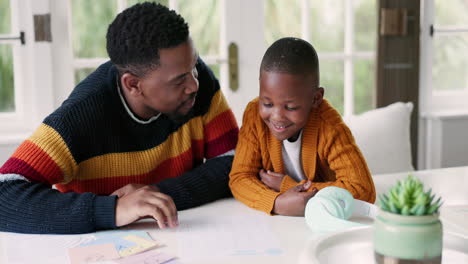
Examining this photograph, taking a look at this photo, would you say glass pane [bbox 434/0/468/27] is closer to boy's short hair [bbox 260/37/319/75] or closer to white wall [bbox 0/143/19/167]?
boy's short hair [bbox 260/37/319/75]

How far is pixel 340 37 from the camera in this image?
332 cm

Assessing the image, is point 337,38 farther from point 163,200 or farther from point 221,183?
point 163,200

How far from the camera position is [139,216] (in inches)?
56.0

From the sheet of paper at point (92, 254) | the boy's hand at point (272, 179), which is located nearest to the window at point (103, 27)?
the boy's hand at point (272, 179)

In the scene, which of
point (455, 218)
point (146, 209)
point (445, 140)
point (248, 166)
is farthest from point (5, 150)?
point (445, 140)

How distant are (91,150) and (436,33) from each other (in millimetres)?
2288

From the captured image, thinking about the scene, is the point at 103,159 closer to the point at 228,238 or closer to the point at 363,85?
the point at 228,238

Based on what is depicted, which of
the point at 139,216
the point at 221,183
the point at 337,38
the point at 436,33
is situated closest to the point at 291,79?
the point at 221,183

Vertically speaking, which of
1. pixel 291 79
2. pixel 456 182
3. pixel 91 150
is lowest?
pixel 456 182

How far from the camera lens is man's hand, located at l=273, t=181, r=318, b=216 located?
1486mm

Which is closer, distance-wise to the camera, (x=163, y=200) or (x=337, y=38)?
(x=163, y=200)

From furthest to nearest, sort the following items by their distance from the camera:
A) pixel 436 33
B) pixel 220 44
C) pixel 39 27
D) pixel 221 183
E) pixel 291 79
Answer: pixel 436 33, pixel 220 44, pixel 39 27, pixel 221 183, pixel 291 79

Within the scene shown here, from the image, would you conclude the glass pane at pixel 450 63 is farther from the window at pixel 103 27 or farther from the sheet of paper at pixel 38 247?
the sheet of paper at pixel 38 247

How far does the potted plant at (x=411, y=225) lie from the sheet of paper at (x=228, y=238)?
37 centimetres
